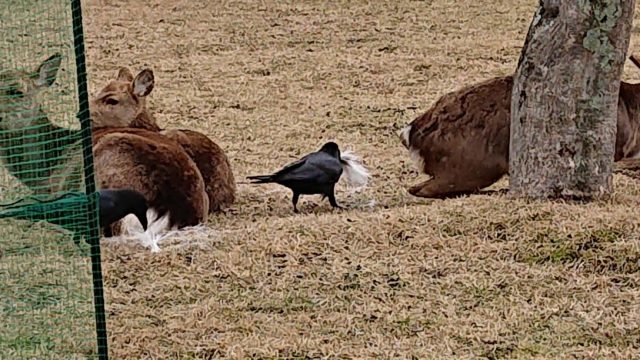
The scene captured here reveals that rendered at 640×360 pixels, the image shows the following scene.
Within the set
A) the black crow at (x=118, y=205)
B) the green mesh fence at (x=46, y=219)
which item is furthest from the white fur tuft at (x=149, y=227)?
the green mesh fence at (x=46, y=219)

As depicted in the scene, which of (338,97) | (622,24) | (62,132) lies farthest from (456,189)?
(338,97)

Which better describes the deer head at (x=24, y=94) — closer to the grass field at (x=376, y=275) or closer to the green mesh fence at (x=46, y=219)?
the green mesh fence at (x=46, y=219)

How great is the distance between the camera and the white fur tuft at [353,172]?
696 centimetres

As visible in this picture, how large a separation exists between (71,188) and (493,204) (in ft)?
7.03

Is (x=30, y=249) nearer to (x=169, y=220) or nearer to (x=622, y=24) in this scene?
(x=169, y=220)

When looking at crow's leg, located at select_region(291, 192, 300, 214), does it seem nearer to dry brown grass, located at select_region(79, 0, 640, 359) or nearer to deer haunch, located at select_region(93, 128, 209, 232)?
dry brown grass, located at select_region(79, 0, 640, 359)

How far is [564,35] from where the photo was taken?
573 cm

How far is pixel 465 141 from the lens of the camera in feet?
22.0

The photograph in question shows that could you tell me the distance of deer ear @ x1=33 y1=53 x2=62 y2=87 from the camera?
4.90m

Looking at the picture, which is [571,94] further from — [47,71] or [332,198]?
[47,71]

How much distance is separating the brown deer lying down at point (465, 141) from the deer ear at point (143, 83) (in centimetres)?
169

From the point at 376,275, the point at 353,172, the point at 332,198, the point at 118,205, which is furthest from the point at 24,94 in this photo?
the point at 353,172

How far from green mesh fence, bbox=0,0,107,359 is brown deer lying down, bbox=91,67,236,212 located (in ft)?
4.36

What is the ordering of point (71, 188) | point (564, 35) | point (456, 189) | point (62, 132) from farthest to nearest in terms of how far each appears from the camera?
point (456, 189), point (564, 35), point (62, 132), point (71, 188)
